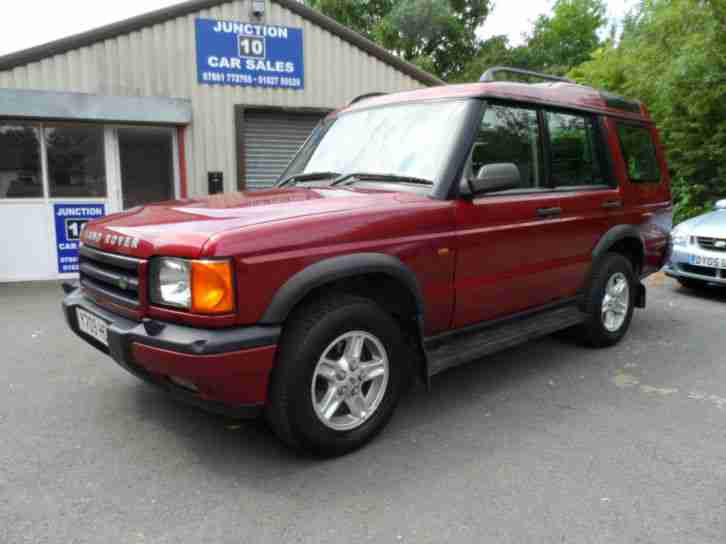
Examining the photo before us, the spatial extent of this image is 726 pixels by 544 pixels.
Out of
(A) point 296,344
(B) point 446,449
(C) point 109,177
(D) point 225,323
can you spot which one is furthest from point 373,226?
(C) point 109,177

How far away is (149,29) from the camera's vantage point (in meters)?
8.48

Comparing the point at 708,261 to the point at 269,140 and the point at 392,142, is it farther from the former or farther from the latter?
the point at 269,140

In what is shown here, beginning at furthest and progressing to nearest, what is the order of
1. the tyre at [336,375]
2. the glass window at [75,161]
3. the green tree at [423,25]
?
1. the green tree at [423,25]
2. the glass window at [75,161]
3. the tyre at [336,375]

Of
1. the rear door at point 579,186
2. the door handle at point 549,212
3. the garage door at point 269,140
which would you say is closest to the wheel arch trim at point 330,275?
the door handle at point 549,212

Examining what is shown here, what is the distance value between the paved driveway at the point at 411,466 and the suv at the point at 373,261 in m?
0.36

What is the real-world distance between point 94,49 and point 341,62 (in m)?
3.86

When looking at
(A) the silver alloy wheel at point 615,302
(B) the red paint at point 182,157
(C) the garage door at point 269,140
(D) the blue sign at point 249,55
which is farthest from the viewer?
(C) the garage door at point 269,140

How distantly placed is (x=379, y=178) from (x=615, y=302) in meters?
2.56

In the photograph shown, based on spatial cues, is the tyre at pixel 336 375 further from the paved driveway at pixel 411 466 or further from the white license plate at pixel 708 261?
the white license plate at pixel 708 261

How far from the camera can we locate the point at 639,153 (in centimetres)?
503

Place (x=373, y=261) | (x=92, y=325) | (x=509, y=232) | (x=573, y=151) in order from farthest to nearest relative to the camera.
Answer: (x=573, y=151) < (x=509, y=232) < (x=92, y=325) < (x=373, y=261)

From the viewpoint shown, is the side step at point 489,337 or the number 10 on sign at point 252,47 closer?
the side step at point 489,337

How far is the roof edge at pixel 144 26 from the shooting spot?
772 centimetres

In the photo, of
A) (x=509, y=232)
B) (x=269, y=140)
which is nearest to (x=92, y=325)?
(x=509, y=232)
